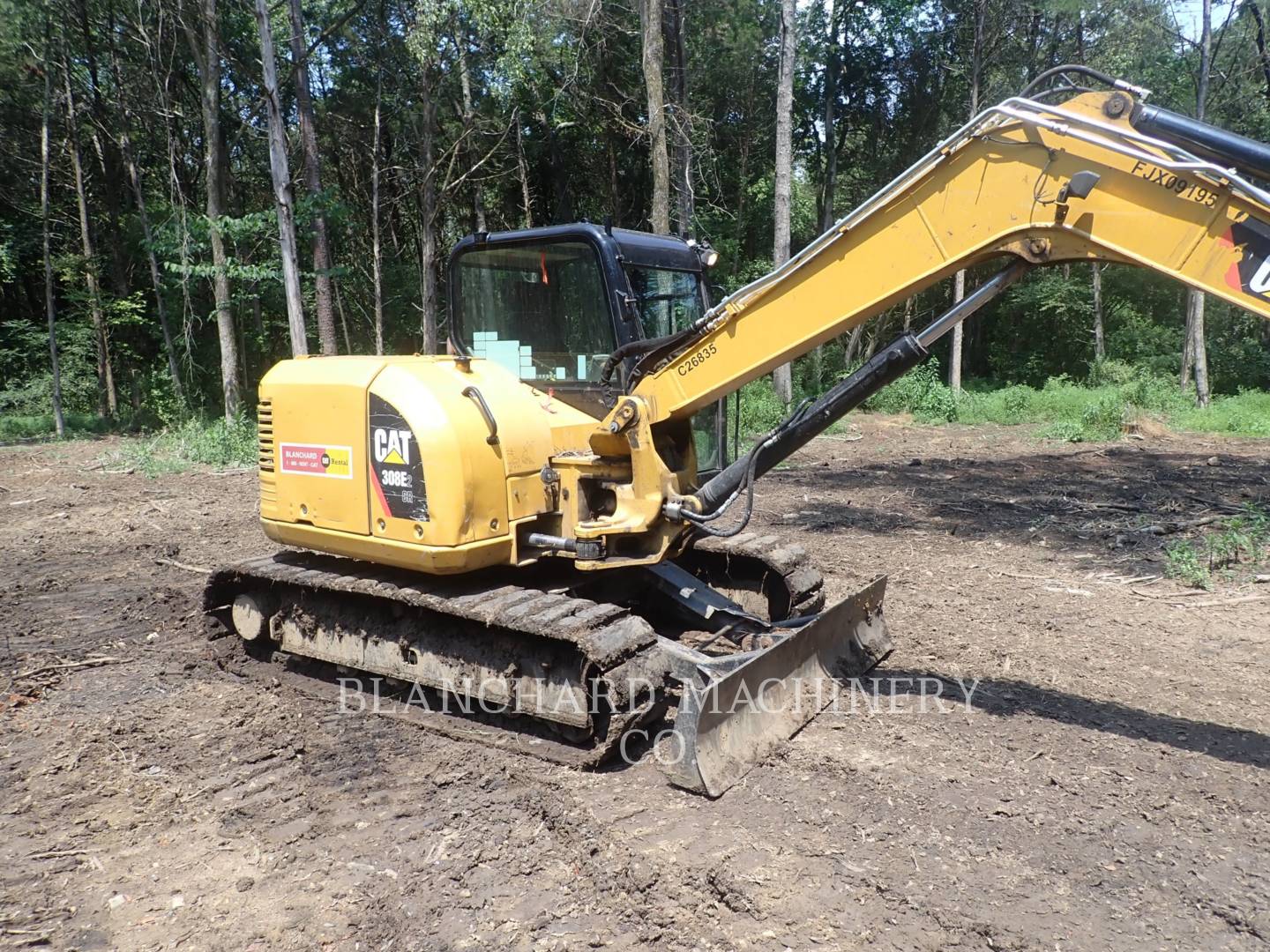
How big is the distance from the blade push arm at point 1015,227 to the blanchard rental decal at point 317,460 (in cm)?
188

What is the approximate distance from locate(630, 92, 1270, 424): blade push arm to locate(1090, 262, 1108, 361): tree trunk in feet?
80.9

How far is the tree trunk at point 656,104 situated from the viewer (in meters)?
14.9

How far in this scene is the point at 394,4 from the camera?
21.4 meters

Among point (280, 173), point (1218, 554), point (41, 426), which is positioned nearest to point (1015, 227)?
point (1218, 554)

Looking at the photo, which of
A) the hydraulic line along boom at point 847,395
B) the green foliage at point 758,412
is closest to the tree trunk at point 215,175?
the green foliage at point 758,412

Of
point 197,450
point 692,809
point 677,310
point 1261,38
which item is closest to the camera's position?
point 692,809

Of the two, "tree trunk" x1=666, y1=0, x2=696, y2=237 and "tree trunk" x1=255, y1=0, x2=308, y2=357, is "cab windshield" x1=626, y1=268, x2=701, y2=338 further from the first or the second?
"tree trunk" x1=666, y1=0, x2=696, y2=237

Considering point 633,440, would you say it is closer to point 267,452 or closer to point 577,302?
point 577,302

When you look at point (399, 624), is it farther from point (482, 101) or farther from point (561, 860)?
point (482, 101)

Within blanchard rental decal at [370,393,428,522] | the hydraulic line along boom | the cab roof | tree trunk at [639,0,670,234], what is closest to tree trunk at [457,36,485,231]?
tree trunk at [639,0,670,234]

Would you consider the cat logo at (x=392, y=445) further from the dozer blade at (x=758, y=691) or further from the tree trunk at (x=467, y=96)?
the tree trunk at (x=467, y=96)

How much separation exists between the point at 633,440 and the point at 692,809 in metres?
1.77

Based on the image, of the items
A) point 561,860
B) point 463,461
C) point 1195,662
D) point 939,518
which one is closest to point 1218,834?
point 1195,662

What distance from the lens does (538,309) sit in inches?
196
